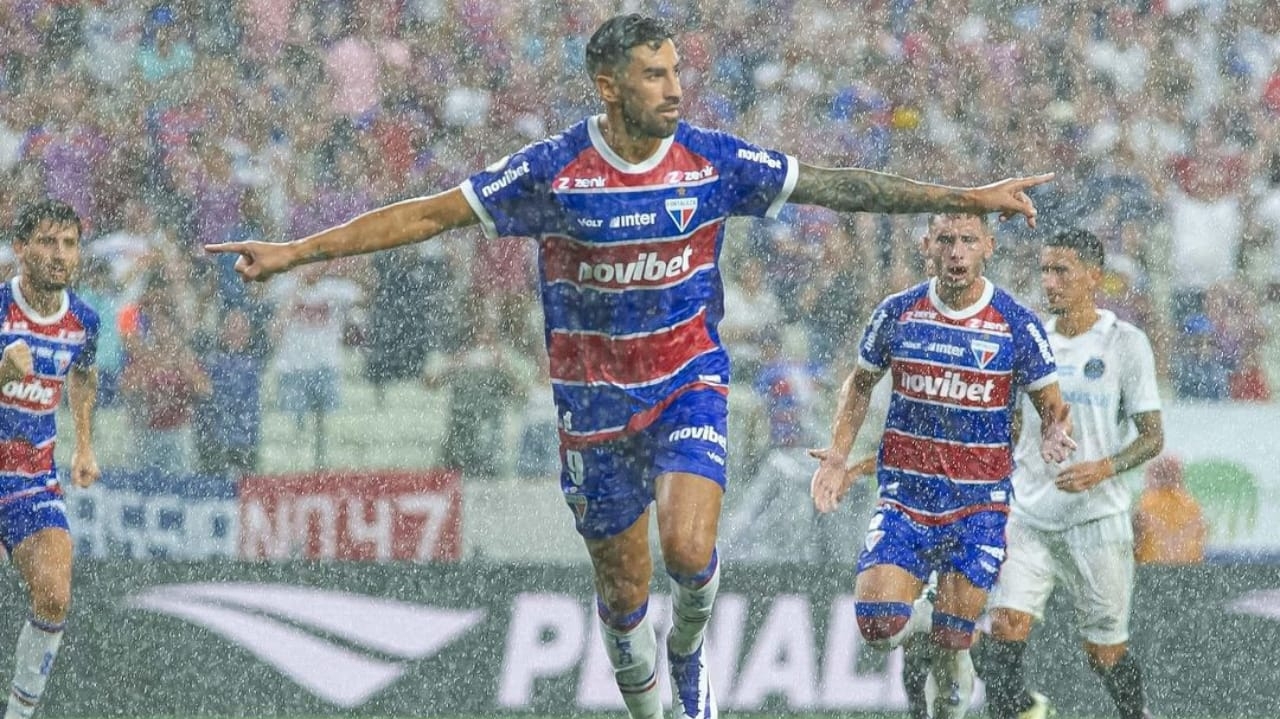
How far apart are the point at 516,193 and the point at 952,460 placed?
2.27 m

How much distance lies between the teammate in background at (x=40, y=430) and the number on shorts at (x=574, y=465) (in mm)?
3072

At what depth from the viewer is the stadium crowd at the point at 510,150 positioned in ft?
38.6

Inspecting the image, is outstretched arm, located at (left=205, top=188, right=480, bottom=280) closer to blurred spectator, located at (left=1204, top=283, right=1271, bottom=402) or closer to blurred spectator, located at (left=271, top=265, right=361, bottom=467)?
blurred spectator, located at (left=271, top=265, right=361, bottom=467)

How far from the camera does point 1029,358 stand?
774cm

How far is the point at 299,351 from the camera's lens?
11.8 metres

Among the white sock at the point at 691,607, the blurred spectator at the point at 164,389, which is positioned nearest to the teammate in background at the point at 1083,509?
the white sock at the point at 691,607

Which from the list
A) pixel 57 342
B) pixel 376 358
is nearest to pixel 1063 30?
pixel 376 358

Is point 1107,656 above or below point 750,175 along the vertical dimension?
below

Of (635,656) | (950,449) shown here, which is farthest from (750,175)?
(950,449)

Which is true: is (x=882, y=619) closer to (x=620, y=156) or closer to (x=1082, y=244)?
(x=1082, y=244)

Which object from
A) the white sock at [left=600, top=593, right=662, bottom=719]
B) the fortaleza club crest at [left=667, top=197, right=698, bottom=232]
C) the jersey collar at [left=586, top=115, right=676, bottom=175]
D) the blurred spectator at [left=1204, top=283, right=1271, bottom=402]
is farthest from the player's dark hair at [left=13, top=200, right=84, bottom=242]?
the blurred spectator at [left=1204, top=283, right=1271, bottom=402]

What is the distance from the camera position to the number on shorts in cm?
657

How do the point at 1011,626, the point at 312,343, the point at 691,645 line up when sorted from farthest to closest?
the point at 312,343, the point at 1011,626, the point at 691,645

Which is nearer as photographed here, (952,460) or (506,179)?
(506,179)
